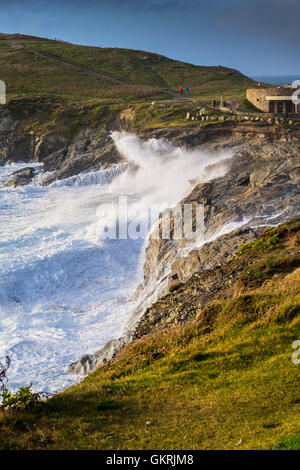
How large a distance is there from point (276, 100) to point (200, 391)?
1693 inches

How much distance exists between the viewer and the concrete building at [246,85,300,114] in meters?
45.6

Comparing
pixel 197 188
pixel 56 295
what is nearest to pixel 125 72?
pixel 197 188

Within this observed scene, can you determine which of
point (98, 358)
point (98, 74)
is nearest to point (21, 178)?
point (98, 358)

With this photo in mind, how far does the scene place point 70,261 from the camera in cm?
2395

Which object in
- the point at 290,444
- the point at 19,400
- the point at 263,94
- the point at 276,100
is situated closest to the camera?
the point at 290,444

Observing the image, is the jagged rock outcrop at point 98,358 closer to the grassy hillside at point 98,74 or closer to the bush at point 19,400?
the bush at point 19,400

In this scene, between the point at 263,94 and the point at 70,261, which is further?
the point at 263,94

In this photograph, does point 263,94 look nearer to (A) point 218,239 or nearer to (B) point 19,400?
(A) point 218,239

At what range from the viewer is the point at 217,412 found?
26.4 ft

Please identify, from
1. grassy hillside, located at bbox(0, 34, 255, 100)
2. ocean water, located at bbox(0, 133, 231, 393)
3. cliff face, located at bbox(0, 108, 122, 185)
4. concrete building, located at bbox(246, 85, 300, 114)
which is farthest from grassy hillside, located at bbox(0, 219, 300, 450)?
grassy hillside, located at bbox(0, 34, 255, 100)

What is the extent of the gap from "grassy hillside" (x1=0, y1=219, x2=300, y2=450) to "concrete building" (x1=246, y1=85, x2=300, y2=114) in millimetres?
35408

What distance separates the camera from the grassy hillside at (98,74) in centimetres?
7262

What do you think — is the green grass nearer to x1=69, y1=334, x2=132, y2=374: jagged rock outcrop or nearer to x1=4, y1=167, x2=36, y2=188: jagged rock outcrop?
x1=69, y1=334, x2=132, y2=374: jagged rock outcrop

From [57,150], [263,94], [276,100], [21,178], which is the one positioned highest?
[263,94]
